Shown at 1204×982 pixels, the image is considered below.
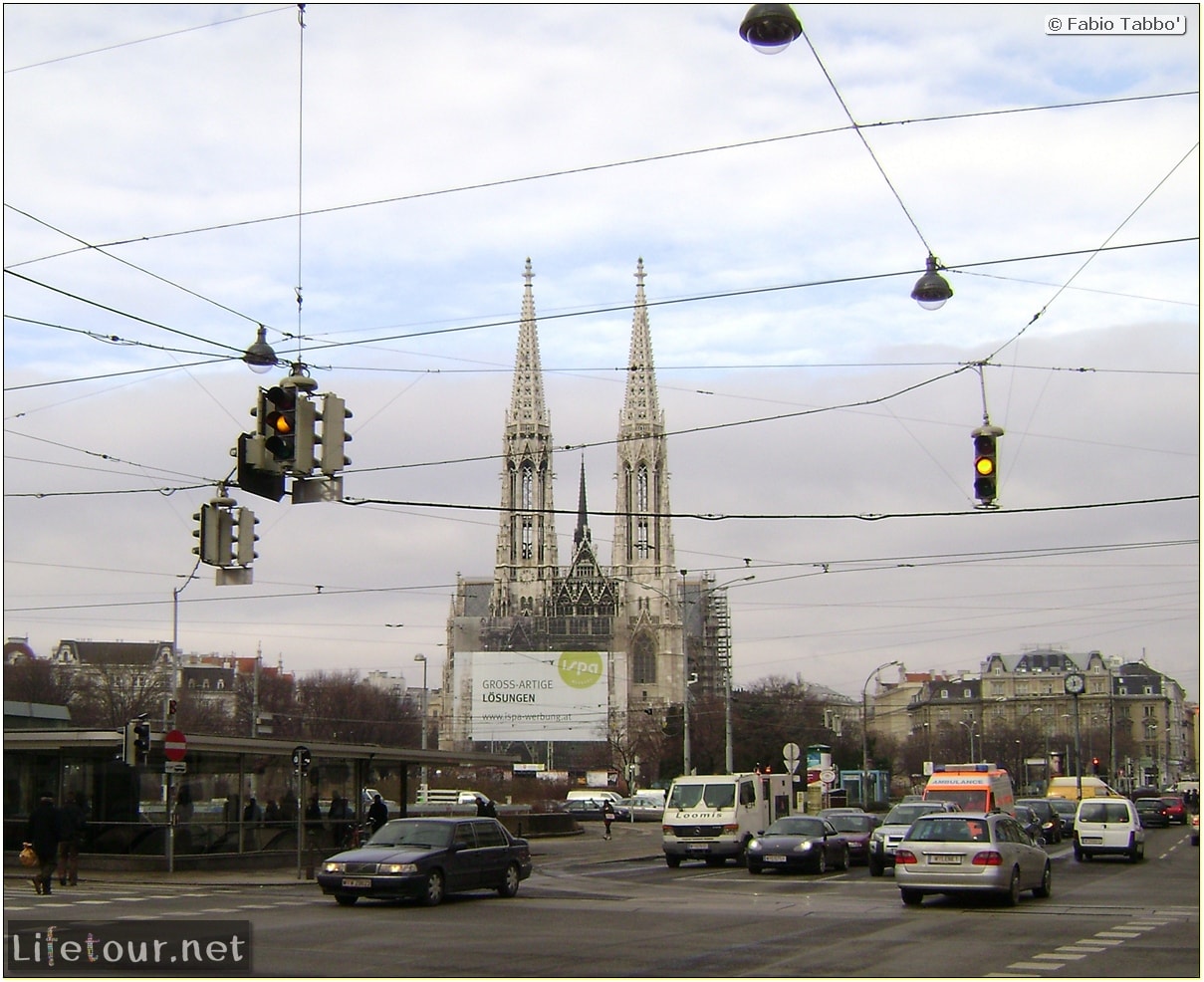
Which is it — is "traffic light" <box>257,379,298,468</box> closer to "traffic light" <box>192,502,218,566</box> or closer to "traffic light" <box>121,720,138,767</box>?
"traffic light" <box>192,502,218,566</box>

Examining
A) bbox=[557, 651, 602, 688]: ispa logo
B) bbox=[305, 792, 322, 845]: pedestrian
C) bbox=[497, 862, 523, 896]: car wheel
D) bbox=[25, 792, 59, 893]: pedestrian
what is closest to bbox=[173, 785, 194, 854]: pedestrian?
bbox=[305, 792, 322, 845]: pedestrian

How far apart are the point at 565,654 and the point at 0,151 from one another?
4075 inches

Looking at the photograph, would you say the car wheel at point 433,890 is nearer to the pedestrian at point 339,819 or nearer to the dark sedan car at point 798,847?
the dark sedan car at point 798,847

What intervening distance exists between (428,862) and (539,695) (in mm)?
95385

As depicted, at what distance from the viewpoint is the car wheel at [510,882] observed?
73.3 feet

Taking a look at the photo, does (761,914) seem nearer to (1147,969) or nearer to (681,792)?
(1147,969)

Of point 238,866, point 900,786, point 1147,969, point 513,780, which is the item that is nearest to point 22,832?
point 238,866

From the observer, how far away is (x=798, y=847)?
2845 centimetres

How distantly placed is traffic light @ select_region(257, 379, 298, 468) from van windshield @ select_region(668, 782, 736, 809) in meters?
21.3

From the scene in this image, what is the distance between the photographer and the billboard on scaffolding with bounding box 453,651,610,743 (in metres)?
113

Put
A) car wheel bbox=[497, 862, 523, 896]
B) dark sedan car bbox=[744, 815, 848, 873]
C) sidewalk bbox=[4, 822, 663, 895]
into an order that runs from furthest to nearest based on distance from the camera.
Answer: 1. dark sedan car bbox=[744, 815, 848, 873]
2. sidewalk bbox=[4, 822, 663, 895]
3. car wheel bbox=[497, 862, 523, 896]

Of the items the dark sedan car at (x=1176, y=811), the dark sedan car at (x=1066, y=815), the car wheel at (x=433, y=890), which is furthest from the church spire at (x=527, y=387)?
the car wheel at (x=433, y=890)

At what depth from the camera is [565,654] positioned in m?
117

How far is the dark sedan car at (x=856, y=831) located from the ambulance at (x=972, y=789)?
10.1 ft
